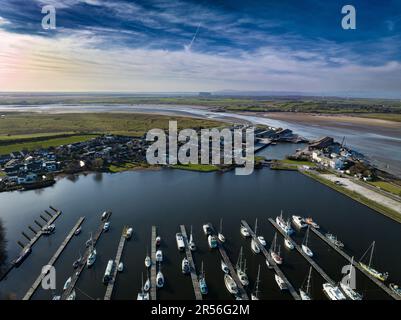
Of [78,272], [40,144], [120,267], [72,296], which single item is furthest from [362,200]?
[40,144]

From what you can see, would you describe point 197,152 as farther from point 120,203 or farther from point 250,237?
point 250,237

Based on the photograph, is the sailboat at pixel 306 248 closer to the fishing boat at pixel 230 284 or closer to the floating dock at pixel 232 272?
the floating dock at pixel 232 272

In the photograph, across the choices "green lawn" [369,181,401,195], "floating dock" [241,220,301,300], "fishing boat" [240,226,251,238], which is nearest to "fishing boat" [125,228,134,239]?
"fishing boat" [240,226,251,238]

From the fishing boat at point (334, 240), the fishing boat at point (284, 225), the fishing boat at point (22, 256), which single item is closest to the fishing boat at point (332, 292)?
the fishing boat at point (334, 240)

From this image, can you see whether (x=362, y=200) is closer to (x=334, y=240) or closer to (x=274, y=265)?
(x=334, y=240)
